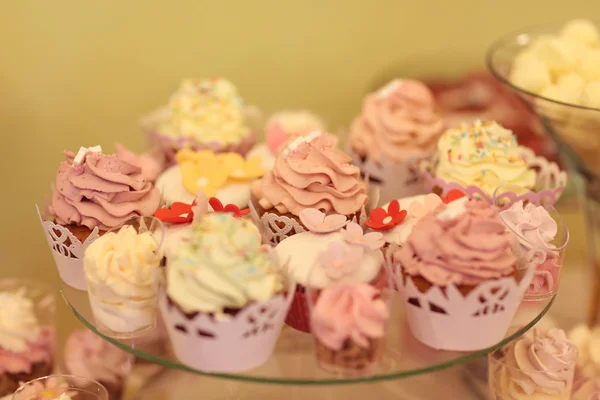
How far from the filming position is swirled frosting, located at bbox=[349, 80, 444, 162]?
1789mm

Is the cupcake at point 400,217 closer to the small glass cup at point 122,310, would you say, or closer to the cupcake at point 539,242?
the cupcake at point 539,242

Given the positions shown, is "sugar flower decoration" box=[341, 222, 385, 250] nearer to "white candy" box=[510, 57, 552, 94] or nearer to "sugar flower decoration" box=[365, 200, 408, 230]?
"sugar flower decoration" box=[365, 200, 408, 230]

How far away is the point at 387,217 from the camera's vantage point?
1432 millimetres

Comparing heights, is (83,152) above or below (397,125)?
above

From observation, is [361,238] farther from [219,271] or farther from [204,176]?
[204,176]

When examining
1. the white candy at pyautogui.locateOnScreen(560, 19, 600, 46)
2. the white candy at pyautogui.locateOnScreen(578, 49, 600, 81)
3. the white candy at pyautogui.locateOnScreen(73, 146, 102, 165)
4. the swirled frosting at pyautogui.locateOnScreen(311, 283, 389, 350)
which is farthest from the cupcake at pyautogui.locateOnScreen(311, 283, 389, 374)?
the white candy at pyautogui.locateOnScreen(560, 19, 600, 46)

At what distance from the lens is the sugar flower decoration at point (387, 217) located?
1407 millimetres

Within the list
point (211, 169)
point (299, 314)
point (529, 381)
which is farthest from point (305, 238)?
point (529, 381)

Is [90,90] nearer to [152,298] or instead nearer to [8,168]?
[8,168]

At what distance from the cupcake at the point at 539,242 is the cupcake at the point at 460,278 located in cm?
9

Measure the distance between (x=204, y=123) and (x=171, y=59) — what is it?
1.82ft

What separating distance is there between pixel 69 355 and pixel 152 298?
0.65 metres

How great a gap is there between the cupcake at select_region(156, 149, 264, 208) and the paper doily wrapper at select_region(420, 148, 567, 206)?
427mm


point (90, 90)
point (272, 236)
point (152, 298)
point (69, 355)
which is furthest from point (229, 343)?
point (90, 90)
